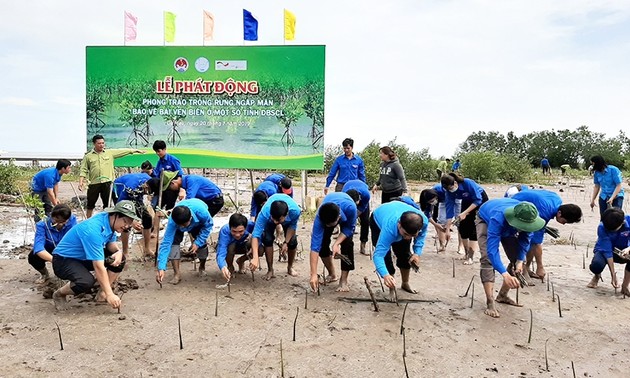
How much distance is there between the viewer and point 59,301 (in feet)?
15.6

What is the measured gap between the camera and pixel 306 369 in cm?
355

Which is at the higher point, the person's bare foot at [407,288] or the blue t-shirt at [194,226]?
the blue t-shirt at [194,226]

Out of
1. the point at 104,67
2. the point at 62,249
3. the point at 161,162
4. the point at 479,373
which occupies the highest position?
the point at 104,67

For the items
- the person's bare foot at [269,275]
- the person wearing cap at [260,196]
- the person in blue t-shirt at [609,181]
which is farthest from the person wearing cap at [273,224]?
the person in blue t-shirt at [609,181]

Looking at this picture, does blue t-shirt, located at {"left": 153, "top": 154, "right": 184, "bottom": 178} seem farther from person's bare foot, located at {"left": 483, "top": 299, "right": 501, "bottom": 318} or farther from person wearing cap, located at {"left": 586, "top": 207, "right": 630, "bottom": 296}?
person wearing cap, located at {"left": 586, "top": 207, "right": 630, "bottom": 296}

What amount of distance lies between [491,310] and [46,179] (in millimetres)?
6227

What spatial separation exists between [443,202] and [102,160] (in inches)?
213

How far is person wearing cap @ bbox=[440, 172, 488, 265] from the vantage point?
6566mm

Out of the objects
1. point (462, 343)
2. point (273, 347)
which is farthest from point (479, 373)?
point (273, 347)

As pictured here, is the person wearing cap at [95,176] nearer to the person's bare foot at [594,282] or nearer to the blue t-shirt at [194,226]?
the blue t-shirt at [194,226]

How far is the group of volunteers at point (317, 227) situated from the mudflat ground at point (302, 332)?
10.2 inches

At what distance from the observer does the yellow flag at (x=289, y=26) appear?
10984 mm

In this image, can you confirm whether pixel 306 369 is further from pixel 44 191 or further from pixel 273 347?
pixel 44 191

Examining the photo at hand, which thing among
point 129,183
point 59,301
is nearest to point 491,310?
point 59,301
